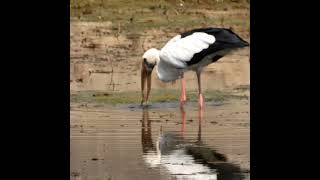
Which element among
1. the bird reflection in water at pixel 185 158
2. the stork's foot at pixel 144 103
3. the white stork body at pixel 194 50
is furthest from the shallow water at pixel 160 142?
the white stork body at pixel 194 50

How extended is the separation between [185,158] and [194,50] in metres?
4.01

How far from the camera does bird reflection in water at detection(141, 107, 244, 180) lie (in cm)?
759

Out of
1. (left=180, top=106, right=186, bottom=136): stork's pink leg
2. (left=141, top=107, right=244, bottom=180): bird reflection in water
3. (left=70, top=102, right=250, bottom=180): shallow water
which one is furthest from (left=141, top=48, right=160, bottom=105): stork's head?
(left=141, top=107, right=244, bottom=180): bird reflection in water

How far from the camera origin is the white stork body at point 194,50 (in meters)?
11.9

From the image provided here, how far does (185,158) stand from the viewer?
8.39 metres

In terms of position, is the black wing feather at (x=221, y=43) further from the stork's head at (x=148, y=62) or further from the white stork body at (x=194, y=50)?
the stork's head at (x=148, y=62)

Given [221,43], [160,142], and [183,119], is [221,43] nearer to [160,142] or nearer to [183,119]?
[183,119]

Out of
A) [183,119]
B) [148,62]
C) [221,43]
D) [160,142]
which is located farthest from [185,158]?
[148,62]

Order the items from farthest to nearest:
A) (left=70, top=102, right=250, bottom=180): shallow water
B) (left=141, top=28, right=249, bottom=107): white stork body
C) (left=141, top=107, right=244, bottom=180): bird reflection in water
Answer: (left=141, top=28, right=249, bottom=107): white stork body < (left=70, top=102, right=250, bottom=180): shallow water < (left=141, top=107, right=244, bottom=180): bird reflection in water

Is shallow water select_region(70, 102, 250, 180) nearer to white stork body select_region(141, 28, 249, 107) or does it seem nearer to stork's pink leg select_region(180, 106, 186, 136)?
stork's pink leg select_region(180, 106, 186, 136)

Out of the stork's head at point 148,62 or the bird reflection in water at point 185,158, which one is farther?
the stork's head at point 148,62

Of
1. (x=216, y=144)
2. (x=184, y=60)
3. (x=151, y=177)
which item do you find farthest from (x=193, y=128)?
(x=151, y=177)

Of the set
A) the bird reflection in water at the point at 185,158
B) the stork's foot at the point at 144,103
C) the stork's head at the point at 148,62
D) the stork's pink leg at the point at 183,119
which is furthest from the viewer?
the stork's head at the point at 148,62
